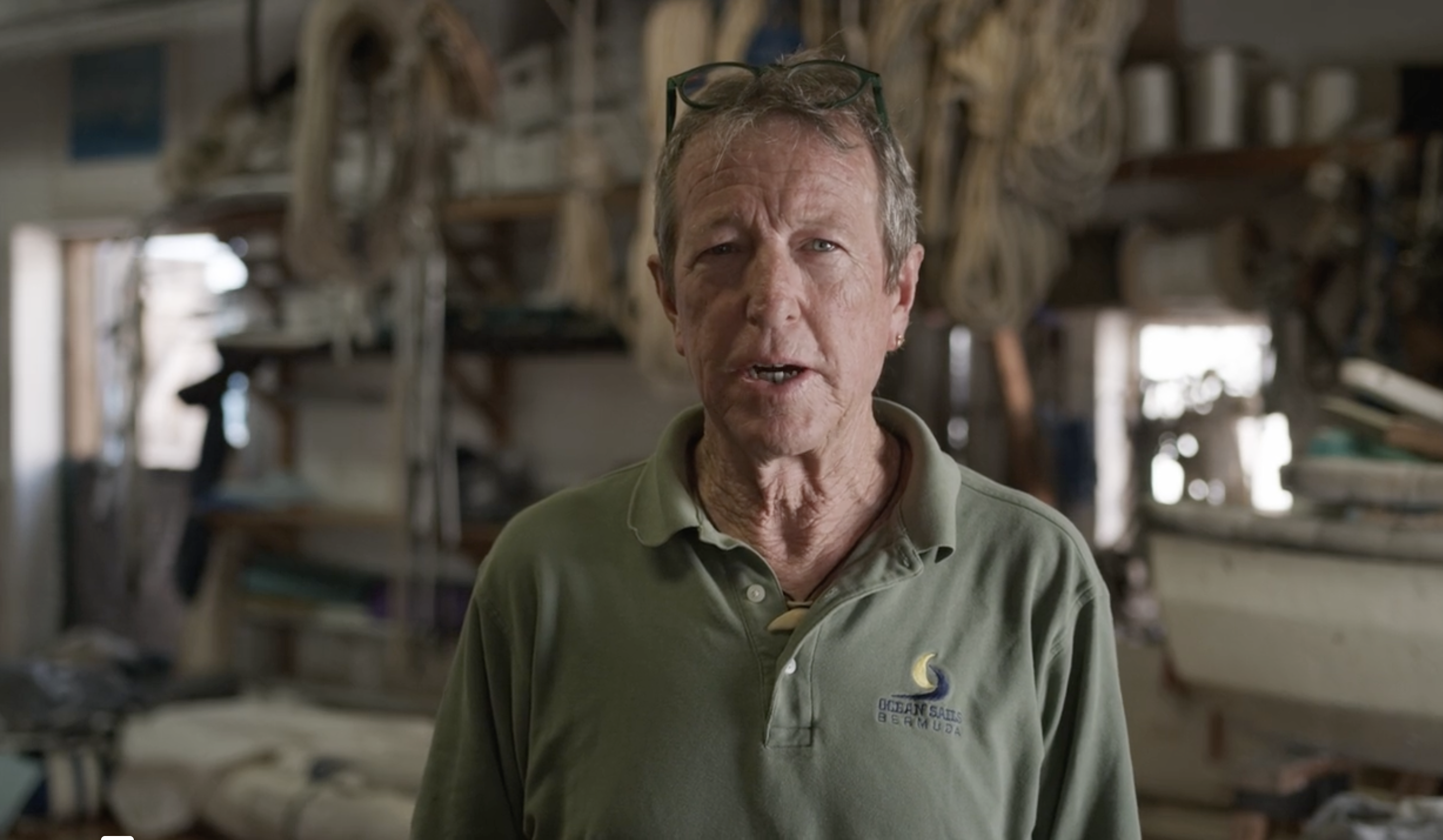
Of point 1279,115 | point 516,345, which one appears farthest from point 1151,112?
point 516,345

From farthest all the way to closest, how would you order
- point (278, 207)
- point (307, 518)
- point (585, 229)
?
point (307, 518), point (278, 207), point (585, 229)

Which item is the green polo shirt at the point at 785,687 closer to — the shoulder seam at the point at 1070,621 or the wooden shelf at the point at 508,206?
the shoulder seam at the point at 1070,621

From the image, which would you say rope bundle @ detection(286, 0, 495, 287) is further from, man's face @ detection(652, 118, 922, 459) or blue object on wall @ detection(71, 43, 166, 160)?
blue object on wall @ detection(71, 43, 166, 160)

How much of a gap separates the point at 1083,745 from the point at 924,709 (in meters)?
0.16

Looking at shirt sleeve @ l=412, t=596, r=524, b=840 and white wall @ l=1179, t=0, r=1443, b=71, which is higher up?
white wall @ l=1179, t=0, r=1443, b=71

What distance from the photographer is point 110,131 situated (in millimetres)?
6770

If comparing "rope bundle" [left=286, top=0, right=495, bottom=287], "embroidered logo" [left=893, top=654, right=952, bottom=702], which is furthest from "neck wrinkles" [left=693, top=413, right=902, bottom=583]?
"rope bundle" [left=286, top=0, right=495, bottom=287]

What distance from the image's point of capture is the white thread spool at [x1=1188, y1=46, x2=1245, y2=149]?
376 cm

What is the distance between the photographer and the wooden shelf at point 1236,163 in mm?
3555

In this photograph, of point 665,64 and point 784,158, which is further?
point 665,64

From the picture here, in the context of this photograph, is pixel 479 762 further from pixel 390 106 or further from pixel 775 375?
pixel 390 106

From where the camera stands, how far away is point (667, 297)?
130 cm

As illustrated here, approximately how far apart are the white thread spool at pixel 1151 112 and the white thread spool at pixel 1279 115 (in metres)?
0.25

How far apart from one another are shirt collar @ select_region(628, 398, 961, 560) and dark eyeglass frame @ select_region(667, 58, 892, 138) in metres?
0.29
